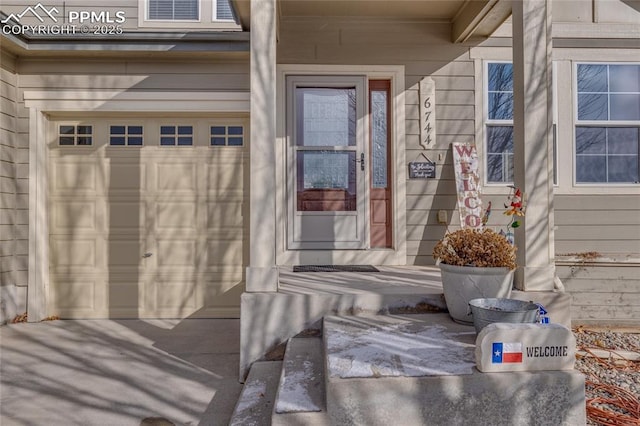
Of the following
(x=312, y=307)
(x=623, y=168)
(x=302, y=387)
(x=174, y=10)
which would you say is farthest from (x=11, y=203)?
(x=623, y=168)

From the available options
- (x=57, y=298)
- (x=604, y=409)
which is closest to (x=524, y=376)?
(x=604, y=409)

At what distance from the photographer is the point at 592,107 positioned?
14.8 feet

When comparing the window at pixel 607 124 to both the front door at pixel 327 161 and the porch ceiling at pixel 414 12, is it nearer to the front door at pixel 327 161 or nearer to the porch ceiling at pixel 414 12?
the porch ceiling at pixel 414 12

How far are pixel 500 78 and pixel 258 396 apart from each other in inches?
159

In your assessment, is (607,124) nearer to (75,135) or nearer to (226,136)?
(226,136)

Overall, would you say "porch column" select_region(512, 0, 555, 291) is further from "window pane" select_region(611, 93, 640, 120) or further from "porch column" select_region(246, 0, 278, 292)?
"window pane" select_region(611, 93, 640, 120)

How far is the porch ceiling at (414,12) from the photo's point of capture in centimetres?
388

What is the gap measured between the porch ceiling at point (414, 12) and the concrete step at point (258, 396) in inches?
122

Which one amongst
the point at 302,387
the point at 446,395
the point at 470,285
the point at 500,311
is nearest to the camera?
the point at 446,395

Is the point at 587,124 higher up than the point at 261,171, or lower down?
higher up

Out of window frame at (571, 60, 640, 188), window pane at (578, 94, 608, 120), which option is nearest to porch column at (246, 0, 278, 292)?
window frame at (571, 60, 640, 188)

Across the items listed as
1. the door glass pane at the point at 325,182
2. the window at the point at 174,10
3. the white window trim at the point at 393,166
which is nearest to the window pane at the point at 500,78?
the white window trim at the point at 393,166

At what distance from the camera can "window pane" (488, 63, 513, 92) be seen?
445 centimetres

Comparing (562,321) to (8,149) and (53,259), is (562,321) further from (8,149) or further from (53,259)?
(8,149)
